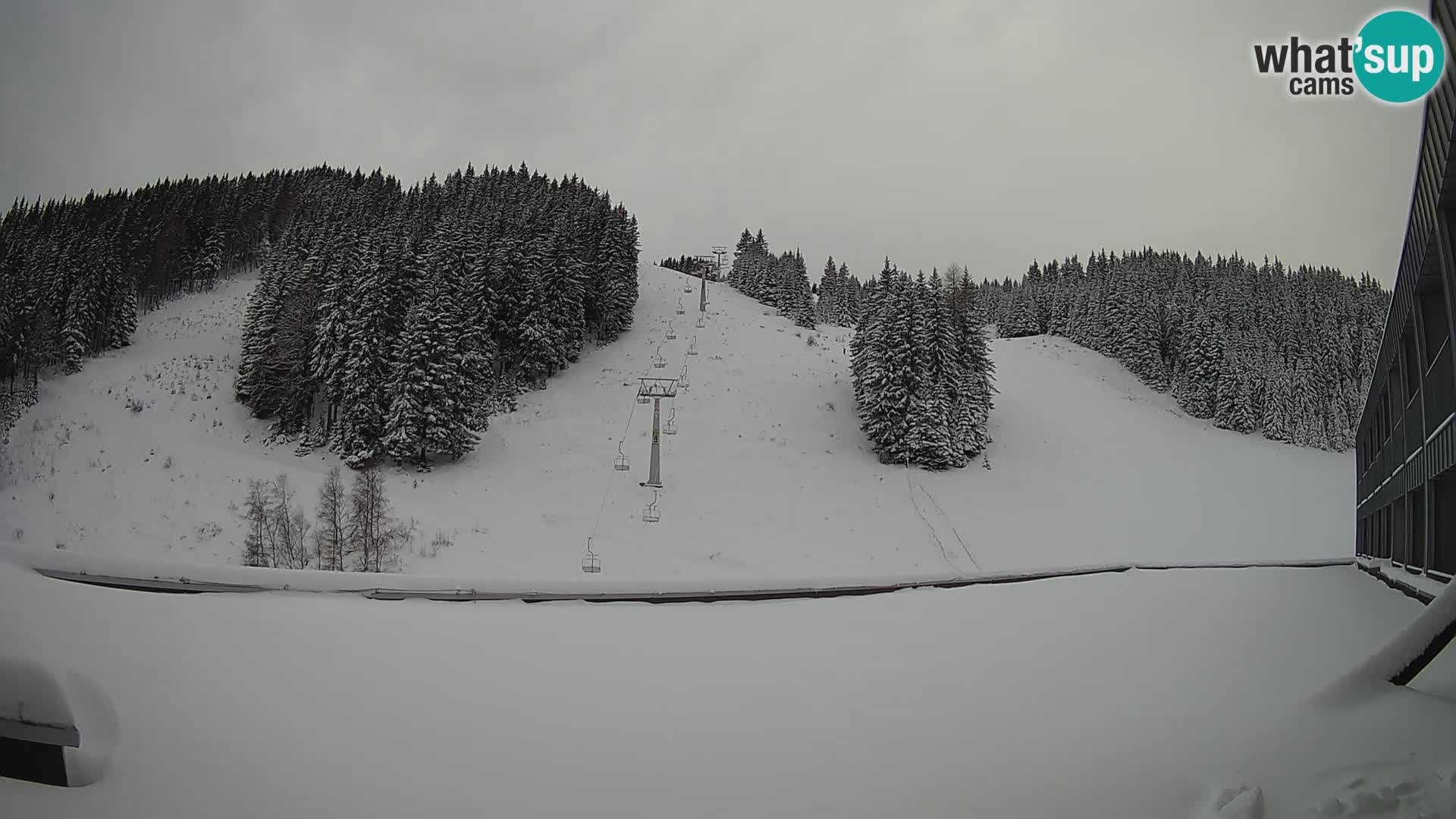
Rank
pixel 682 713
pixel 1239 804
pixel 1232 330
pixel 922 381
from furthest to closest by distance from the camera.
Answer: pixel 1232 330 < pixel 922 381 < pixel 682 713 < pixel 1239 804

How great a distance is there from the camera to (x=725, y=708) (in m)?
4.20

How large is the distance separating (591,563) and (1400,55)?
23.5 metres

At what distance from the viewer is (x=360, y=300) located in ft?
118

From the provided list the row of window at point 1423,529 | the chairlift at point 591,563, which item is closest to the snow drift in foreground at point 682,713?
the row of window at point 1423,529

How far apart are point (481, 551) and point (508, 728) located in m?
21.4

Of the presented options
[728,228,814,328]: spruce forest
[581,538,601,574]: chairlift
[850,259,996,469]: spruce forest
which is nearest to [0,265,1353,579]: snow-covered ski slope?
[581,538,601,574]: chairlift

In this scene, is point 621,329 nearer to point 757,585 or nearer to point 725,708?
point 757,585

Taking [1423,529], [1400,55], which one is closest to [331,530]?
[1400,55]

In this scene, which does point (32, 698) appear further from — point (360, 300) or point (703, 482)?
point (360, 300)

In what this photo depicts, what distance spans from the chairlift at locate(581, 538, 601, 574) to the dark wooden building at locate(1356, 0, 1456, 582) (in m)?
21.6

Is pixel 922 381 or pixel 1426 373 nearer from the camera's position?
pixel 1426 373

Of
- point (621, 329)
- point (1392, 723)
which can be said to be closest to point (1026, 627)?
point (1392, 723)

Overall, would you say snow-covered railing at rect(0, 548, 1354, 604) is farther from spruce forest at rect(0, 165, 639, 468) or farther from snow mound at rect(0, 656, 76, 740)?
spruce forest at rect(0, 165, 639, 468)

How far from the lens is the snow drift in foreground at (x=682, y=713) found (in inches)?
124
